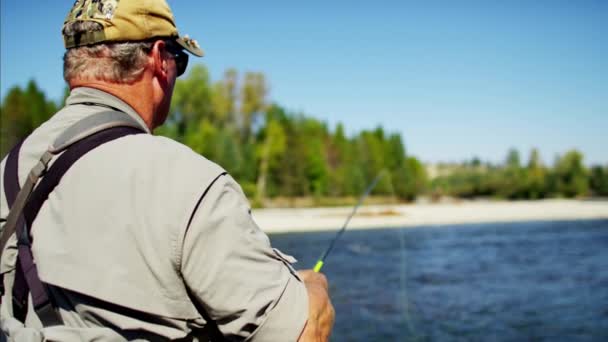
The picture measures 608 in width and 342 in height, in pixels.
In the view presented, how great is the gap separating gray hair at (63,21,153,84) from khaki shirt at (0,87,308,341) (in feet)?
0.75

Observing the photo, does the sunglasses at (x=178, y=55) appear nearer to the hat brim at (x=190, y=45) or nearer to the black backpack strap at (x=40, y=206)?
the hat brim at (x=190, y=45)

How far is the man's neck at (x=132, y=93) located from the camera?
4.53 feet

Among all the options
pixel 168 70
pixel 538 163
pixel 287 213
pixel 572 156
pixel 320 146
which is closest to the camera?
pixel 168 70

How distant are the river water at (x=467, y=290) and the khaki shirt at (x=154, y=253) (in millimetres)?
7872

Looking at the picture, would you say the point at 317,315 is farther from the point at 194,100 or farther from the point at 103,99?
the point at 194,100

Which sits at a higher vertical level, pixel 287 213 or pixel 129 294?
pixel 129 294

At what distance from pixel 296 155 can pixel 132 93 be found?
45.0m

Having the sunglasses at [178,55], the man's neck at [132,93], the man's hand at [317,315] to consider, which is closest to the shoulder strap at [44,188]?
the man's neck at [132,93]

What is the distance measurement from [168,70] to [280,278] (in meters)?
0.61

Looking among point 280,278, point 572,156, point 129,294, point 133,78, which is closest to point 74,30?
point 133,78

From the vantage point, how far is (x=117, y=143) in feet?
4.00

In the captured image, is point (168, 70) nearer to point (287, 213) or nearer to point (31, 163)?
point (31, 163)

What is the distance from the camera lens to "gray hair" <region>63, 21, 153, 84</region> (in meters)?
1.35

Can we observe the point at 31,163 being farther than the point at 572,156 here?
No
